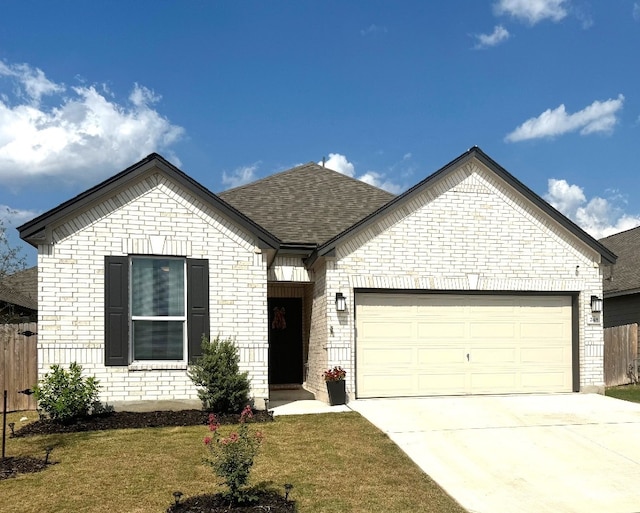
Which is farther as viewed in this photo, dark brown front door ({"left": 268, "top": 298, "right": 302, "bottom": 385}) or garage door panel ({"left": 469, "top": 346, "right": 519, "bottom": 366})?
dark brown front door ({"left": 268, "top": 298, "right": 302, "bottom": 385})

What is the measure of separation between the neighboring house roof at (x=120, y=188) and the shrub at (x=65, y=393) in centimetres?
248

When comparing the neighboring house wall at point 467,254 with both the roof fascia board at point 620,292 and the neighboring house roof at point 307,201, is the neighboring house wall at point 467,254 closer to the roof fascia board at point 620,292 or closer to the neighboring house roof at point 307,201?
the neighboring house roof at point 307,201

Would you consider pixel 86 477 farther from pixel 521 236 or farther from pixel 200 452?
pixel 521 236

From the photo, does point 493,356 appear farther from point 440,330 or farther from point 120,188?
point 120,188

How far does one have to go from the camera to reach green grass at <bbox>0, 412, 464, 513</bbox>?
6.83 m

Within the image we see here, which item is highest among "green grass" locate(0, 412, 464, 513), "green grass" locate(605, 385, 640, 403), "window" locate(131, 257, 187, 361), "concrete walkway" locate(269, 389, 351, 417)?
"window" locate(131, 257, 187, 361)

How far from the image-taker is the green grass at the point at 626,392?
46.9ft

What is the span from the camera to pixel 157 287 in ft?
38.4

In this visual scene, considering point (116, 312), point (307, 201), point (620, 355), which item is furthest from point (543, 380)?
point (116, 312)

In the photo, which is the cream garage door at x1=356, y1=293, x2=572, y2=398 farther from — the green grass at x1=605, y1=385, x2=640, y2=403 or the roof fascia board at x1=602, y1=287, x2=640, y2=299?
the roof fascia board at x1=602, y1=287, x2=640, y2=299

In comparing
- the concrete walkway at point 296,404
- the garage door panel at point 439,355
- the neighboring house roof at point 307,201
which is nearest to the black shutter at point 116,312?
the concrete walkway at point 296,404

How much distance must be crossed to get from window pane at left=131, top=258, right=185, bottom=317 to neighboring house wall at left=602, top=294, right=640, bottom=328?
15625mm

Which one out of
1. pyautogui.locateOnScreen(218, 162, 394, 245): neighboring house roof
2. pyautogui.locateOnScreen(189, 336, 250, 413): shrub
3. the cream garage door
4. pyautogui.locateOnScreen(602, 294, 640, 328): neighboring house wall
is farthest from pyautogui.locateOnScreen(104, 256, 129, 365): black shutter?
pyautogui.locateOnScreen(602, 294, 640, 328): neighboring house wall

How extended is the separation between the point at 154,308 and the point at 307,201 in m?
6.09
